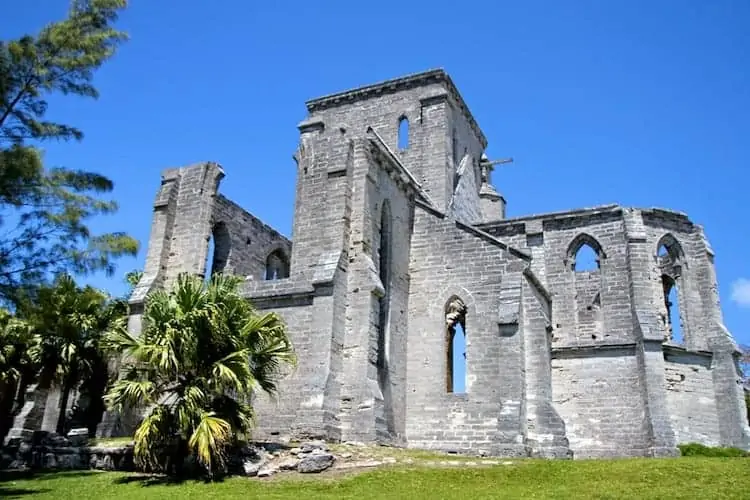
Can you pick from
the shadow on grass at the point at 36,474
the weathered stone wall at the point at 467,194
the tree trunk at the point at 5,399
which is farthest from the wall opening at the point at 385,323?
the tree trunk at the point at 5,399

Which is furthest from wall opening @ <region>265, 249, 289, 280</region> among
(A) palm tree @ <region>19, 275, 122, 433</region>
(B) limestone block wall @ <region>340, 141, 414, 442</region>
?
(A) palm tree @ <region>19, 275, 122, 433</region>

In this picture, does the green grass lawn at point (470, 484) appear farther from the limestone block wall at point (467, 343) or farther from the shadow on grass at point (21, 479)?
the limestone block wall at point (467, 343)

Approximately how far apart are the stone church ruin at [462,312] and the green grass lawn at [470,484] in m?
3.69

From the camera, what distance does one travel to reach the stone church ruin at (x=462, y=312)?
1834 cm

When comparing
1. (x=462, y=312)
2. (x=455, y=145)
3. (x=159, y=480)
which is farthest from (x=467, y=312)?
(x=455, y=145)

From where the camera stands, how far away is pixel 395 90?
31.0 m

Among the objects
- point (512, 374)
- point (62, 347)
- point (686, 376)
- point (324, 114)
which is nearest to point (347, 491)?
point (512, 374)

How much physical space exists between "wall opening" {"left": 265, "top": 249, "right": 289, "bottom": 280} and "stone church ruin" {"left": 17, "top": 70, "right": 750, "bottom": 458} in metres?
0.07

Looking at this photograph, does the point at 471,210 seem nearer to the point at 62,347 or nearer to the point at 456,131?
the point at 456,131

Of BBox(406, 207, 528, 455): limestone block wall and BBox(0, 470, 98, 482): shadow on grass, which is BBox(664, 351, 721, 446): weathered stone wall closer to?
BBox(406, 207, 528, 455): limestone block wall

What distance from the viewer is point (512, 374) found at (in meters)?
19.4

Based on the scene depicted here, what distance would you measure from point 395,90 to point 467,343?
1432 cm

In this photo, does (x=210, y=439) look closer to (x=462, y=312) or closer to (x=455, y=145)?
(x=462, y=312)

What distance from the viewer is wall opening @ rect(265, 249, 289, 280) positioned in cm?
2669
